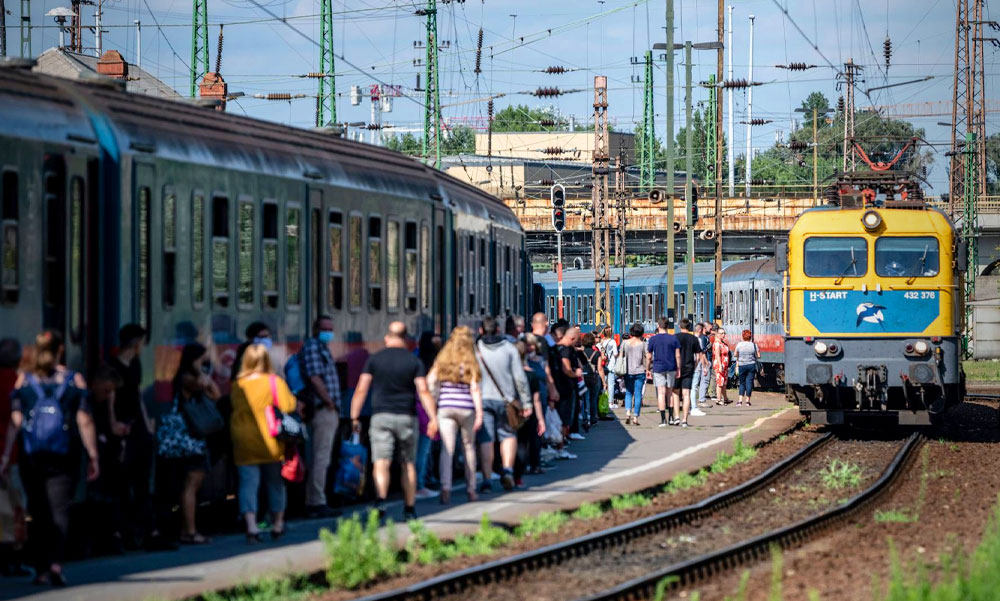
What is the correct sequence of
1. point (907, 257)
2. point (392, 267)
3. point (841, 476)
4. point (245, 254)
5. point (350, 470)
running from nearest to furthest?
point (245, 254), point (350, 470), point (392, 267), point (841, 476), point (907, 257)

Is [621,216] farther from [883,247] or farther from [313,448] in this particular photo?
[313,448]

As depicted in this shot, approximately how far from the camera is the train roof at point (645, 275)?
173 feet

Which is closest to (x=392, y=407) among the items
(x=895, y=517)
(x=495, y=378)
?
(x=495, y=378)

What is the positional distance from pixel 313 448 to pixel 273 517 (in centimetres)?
147

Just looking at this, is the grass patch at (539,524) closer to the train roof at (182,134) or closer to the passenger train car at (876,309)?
the train roof at (182,134)

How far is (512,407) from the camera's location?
671 inches

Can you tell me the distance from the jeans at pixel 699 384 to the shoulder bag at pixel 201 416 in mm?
18673

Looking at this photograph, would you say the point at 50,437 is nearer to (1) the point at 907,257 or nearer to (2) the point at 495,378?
(2) the point at 495,378

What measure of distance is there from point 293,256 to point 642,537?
4204mm

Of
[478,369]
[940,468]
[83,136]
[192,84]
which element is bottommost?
[940,468]

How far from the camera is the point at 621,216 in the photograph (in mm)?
57906

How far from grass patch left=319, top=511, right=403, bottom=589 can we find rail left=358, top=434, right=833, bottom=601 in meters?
0.52

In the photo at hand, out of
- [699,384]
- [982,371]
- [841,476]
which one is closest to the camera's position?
[841,476]

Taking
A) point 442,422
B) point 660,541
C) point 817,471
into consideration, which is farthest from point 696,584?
point 817,471
